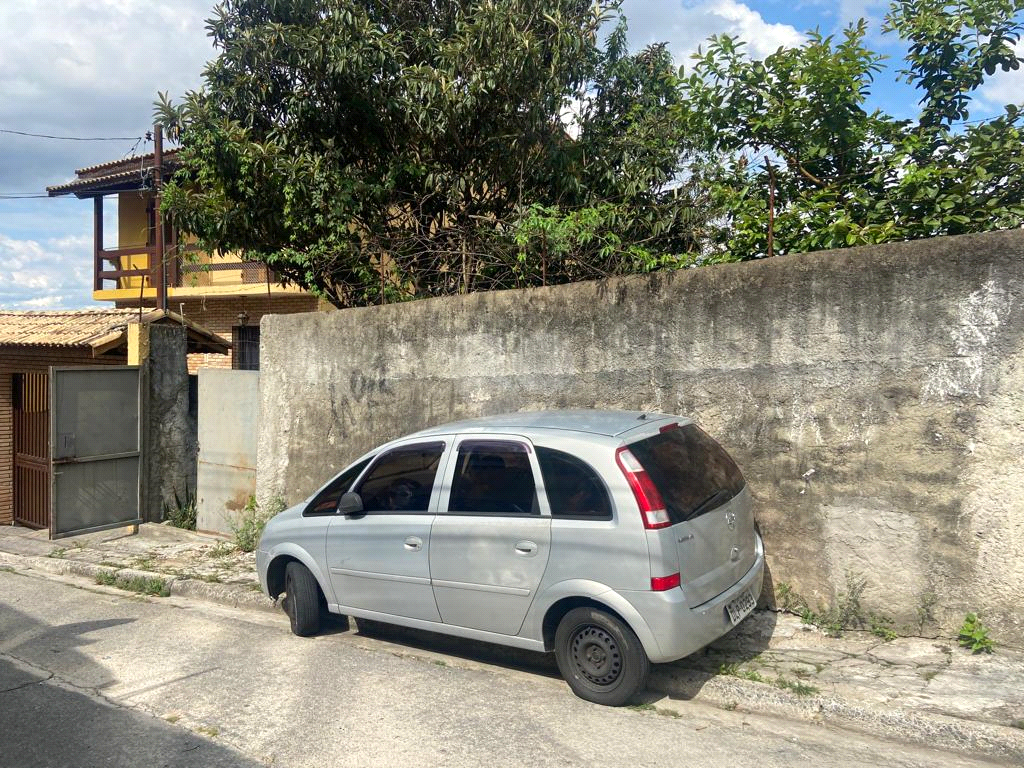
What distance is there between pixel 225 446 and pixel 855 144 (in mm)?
7571

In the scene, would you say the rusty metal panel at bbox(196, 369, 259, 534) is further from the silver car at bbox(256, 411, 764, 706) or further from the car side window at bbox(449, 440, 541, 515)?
the car side window at bbox(449, 440, 541, 515)

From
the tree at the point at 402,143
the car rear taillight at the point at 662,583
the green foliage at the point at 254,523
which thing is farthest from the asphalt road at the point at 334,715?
the tree at the point at 402,143

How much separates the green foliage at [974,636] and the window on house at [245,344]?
49.6 feet

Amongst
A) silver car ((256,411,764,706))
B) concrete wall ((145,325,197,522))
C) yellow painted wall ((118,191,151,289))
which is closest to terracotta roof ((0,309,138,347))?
concrete wall ((145,325,197,522))

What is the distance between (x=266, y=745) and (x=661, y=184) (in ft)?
24.3

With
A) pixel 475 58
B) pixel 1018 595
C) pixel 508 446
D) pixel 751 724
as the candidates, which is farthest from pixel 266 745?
pixel 475 58

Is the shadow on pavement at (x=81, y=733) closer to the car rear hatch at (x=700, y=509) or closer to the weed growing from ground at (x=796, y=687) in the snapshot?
the car rear hatch at (x=700, y=509)

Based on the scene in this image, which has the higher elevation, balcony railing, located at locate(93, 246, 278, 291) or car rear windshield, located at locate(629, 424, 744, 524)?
balcony railing, located at locate(93, 246, 278, 291)

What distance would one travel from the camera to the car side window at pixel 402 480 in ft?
17.0

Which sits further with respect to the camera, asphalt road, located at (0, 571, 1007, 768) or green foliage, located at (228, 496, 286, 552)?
green foliage, located at (228, 496, 286, 552)

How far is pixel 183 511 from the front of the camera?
33.7 ft

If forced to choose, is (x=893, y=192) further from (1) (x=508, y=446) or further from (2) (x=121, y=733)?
(2) (x=121, y=733)

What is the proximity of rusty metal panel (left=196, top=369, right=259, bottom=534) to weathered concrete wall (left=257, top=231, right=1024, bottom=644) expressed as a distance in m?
3.72

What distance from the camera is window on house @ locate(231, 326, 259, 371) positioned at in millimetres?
17344
